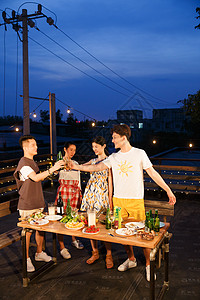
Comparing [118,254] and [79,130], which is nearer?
[118,254]

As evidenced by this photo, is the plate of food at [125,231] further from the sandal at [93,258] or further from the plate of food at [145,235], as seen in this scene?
the sandal at [93,258]

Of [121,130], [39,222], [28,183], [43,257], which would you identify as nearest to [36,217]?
[39,222]

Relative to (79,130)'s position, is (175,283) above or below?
below

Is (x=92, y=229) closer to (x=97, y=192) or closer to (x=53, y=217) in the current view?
(x=53, y=217)

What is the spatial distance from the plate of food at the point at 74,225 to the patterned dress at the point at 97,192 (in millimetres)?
837

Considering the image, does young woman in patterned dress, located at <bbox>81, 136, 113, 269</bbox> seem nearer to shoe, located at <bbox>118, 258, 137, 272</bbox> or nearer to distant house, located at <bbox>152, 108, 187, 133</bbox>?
shoe, located at <bbox>118, 258, 137, 272</bbox>

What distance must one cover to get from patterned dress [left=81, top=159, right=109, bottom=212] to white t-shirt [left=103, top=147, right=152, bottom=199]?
0.49 m

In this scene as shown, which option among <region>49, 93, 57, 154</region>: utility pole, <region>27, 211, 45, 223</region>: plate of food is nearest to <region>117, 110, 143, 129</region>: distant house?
<region>49, 93, 57, 154</region>: utility pole

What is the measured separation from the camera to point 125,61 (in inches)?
3110

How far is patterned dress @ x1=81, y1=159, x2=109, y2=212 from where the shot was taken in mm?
4016

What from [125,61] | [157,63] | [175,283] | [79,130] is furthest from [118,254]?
[157,63]

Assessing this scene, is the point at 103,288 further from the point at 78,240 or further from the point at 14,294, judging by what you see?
the point at 78,240

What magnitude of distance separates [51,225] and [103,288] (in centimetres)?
109

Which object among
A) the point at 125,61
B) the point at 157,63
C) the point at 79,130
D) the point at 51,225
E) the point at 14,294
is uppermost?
the point at 157,63
